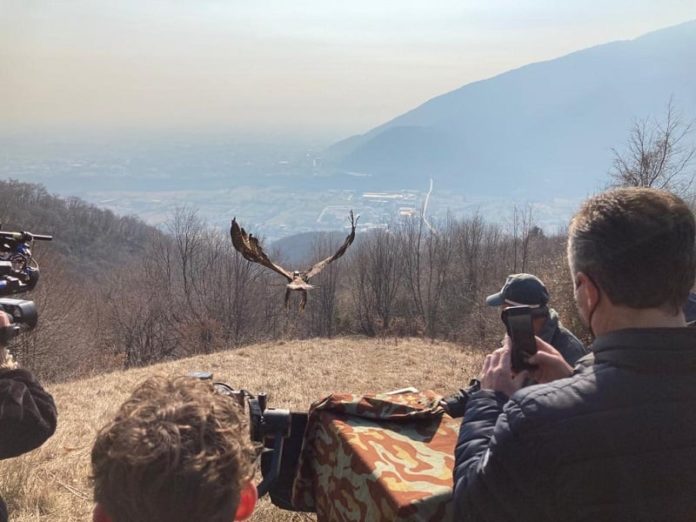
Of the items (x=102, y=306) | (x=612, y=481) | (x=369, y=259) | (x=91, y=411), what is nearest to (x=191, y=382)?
(x=612, y=481)

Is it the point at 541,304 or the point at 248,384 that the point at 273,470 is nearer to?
the point at 541,304

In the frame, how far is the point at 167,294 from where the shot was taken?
39125mm

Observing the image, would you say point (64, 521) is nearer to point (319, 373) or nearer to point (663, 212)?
point (663, 212)

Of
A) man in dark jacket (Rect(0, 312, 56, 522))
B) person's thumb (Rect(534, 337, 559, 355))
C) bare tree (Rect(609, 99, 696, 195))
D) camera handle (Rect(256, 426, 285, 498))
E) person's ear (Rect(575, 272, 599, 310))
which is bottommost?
camera handle (Rect(256, 426, 285, 498))

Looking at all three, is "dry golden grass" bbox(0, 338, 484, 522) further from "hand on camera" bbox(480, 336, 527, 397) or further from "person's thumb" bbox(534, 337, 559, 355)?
"person's thumb" bbox(534, 337, 559, 355)

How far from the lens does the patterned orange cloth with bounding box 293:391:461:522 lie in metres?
1.67

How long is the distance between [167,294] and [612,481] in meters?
40.3

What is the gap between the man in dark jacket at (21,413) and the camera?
1897mm

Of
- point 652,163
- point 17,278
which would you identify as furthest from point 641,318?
point 652,163

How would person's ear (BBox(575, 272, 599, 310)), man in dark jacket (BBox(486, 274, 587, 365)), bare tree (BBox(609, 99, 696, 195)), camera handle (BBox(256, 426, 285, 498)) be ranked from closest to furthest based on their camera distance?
person's ear (BBox(575, 272, 599, 310)) < camera handle (BBox(256, 426, 285, 498)) < man in dark jacket (BBox(486, 274, 587, 365)) < bare tree (BBox(609, 99, 696, 195))

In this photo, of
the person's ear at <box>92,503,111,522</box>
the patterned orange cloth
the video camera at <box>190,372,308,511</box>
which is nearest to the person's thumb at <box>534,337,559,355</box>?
the patterned orange cloth

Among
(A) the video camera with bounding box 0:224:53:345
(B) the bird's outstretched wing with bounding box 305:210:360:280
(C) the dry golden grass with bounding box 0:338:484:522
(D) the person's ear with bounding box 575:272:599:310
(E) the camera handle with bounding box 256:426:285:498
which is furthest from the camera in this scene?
(B) the bird's outstretched wing with bounding box 305:210:360:280

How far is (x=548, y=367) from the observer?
1.64 metres

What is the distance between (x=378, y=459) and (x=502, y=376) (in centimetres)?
51
